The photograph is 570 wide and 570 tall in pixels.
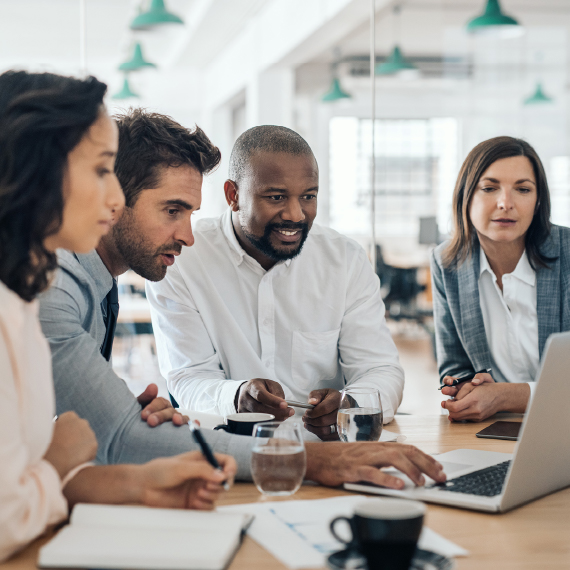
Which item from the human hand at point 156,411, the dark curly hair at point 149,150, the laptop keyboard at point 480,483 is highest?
the dark curly hair at point 149,150

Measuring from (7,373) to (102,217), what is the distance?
265mm

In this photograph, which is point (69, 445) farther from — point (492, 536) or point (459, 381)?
point (459, 381)

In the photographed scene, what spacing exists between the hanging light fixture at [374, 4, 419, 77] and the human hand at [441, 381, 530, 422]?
2.42 m

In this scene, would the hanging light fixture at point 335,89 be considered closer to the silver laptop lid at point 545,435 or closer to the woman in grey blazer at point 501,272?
the woman in grey blazer at point 501,272

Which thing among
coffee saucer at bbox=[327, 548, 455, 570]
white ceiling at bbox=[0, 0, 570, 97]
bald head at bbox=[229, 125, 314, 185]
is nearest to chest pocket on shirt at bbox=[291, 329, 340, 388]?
bald head at bbox=[229, 125, 314, 185]

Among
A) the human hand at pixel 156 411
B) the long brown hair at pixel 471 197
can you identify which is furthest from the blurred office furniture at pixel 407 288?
the human hand at pixel 156 411

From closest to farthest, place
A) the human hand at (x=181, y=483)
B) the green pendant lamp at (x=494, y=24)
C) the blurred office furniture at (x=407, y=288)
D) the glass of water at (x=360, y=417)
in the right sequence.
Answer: the human hand at (x=181, y=483) → the glass of water at (x=360, y=417) → the green pendant lamp at (x=494, y=24) → the blurred office furniture at (x=407, y=288)

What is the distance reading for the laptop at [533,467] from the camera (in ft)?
3.27

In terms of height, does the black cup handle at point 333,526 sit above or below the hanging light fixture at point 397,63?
below

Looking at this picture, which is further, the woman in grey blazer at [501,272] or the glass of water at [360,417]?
the woman in grey blazer at [501,272]

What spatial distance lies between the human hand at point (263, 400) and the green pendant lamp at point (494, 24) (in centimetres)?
285

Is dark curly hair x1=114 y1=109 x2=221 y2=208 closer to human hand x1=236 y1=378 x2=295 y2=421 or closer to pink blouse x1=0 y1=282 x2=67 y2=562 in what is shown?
human hand x1=236 y1=378 x2=295 y2=421

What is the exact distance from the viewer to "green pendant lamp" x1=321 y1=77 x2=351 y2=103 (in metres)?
3.92

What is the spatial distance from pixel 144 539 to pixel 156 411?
44 cm
